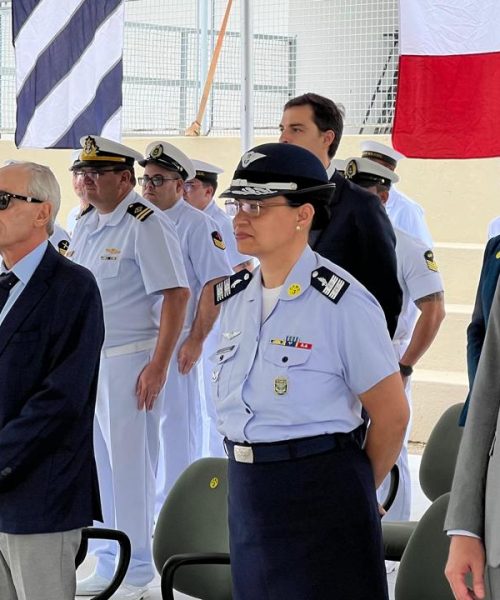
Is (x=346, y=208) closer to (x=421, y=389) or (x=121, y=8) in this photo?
(x=121, y=8)

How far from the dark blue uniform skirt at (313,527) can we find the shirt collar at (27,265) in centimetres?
81

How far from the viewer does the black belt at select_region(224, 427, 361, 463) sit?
256cm

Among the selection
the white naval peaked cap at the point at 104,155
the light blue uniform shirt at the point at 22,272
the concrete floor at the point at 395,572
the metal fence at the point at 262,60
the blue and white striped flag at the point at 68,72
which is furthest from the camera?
the metal fence at the point at 262,60

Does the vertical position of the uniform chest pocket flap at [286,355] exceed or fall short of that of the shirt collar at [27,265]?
it falls short

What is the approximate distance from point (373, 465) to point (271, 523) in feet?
0.96

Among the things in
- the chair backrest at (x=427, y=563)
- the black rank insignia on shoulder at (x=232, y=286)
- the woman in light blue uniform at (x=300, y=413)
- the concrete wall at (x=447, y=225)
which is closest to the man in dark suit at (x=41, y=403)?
the black rank insignia on shoulder at (x=232, y=286)

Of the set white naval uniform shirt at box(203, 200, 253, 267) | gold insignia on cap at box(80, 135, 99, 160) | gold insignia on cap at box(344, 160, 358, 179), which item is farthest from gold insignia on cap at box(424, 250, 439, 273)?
white naval uniform shirt at box(203, 200, 253, 267)

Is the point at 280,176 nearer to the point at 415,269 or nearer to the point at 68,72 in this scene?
the point at 415,269

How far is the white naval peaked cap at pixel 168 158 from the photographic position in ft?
17.6

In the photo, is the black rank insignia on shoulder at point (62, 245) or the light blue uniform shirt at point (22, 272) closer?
the light blue uniform shirt at point (22, 272)

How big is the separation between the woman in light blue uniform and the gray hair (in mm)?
639

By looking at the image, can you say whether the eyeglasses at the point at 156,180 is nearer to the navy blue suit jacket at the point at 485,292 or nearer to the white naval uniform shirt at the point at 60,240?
the white naval uniform shirt at the point at 60,240

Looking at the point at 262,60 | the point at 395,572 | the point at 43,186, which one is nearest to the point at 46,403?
the point at 43,186

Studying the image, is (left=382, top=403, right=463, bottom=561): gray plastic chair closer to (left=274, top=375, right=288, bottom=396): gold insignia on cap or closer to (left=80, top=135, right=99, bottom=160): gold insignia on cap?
(left=274, top=375, right=288, bottom=396): gold insignia on cap
